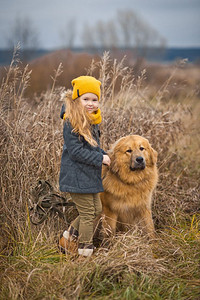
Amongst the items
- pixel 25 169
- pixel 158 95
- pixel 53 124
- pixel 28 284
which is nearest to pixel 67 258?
pixel 28 284

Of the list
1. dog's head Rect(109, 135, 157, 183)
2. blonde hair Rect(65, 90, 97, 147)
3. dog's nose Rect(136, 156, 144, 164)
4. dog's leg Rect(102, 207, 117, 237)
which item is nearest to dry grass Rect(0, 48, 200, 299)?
dog's leg Rect(102, 207, 117, 237)

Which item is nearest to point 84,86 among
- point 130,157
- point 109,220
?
point 130,157

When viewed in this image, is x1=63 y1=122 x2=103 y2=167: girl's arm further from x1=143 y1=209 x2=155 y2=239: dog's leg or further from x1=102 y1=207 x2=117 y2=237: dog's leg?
x1=143 y1=209 x2=155 y2=239: dog's leg

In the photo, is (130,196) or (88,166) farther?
(130,196)

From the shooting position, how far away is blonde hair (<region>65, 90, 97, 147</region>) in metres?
2.70

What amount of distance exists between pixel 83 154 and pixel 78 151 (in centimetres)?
5

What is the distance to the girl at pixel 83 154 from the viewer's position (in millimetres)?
2709

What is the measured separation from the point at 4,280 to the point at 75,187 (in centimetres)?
94

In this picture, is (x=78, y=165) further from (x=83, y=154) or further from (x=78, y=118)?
(x=78, y=118)

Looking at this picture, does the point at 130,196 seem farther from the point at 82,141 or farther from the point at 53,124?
the point at 53,124

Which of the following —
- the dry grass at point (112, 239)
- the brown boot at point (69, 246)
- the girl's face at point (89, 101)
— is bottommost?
the brown boot at point (69, 246)

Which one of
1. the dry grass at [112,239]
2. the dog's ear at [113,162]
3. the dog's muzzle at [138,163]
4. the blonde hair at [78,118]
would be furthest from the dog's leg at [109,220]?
the blonde hair at [78,118]

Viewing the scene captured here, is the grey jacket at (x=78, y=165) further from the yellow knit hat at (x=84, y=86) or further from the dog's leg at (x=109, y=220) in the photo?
the dog's leg at (x=109, y=220)

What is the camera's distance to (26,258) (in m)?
2.71
